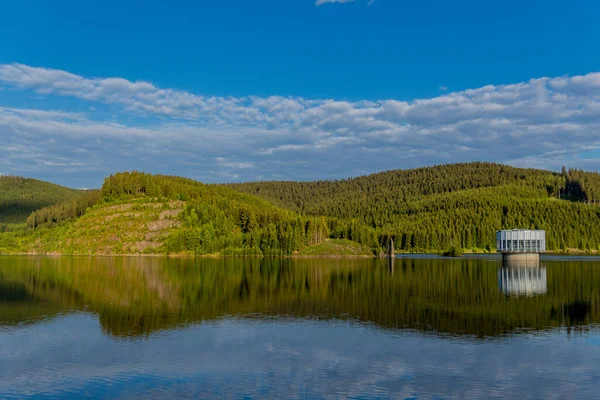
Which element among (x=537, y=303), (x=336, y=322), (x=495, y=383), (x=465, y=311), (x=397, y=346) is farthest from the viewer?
(x=537, y=303)

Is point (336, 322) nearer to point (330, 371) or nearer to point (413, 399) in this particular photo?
point (330, 371)

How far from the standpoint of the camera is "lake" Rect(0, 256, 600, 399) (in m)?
35.9

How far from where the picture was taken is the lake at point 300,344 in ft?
118

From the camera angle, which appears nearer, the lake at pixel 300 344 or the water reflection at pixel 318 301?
the lake at pixel 300 344

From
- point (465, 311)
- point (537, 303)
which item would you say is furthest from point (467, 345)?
point (537, 303)

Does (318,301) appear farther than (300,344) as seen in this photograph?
Yes

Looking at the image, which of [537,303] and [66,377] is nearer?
[66,377]

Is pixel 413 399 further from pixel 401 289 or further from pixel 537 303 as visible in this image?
pixel 401 289

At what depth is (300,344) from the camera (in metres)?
48.7

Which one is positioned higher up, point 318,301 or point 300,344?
point 318,301

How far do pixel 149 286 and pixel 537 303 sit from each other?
2596 inches

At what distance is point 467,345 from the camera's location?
47562mm

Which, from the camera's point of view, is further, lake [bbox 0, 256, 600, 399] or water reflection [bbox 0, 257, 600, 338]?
water reflection [bbox 0, 257, 600, 338]

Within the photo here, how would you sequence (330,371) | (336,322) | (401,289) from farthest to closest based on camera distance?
1. (401,289)
2. (336,322)
3. (330,371)
